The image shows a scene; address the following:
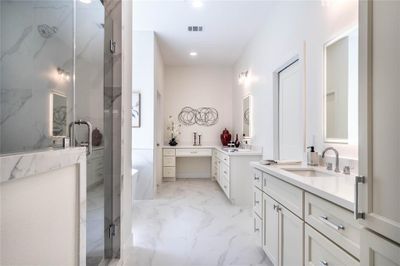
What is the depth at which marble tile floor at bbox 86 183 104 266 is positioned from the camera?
1.98m

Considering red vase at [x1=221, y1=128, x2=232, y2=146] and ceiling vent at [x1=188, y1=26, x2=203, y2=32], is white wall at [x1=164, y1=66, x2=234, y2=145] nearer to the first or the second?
red vase at [x1=221, y1=128, x2=232, y2=146]

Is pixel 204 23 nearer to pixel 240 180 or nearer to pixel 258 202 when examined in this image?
pixel 240 180

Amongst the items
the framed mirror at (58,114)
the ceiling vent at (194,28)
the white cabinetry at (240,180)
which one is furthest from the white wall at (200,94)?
the framed mirror at (58,114)

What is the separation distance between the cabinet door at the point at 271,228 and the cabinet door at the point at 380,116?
119 cm

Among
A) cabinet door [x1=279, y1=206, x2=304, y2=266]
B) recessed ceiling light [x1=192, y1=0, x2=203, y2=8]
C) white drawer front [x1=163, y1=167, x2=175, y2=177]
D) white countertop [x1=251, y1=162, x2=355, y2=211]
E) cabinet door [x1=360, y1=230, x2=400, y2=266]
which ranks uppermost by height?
recessed ceiling light [x1=192, y1=0, x2=203, y2=8]

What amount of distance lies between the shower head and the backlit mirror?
3509 mm

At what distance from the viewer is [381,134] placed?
79cm

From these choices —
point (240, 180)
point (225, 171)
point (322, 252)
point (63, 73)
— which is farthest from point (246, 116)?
point (322, 252)

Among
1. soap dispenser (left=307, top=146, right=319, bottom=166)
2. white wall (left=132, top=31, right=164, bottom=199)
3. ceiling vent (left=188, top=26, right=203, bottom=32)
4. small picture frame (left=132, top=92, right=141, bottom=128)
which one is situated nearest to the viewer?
soap dispenser (left=307, top=146, right=319, bottom=166)

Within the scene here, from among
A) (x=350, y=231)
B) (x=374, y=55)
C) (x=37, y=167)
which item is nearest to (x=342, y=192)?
(x=350, y=231)

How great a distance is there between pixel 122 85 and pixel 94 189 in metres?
0.94

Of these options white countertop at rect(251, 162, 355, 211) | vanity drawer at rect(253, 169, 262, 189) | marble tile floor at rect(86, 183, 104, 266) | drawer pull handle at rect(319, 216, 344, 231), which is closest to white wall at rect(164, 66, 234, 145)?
vanity drawer at rect(253, 169, 262, 189)

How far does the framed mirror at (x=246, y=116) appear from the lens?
4824 millimetres

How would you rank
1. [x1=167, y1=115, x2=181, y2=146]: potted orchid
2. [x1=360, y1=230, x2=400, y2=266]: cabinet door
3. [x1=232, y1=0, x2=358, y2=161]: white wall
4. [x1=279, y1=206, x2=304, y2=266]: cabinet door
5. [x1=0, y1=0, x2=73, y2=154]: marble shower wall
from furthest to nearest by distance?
1. [x1=167, y1=115, x2=181, y2=146]: potted orchid
2. [x1=232, y1=0, x2=358, y2=161]: white wall
3. [x1=0, y1=0, x2=73, y2=154]: marble shower wall
4. [x1=279, y1=206, x2=304, y2=266]: cabinet door
5. [x1=360, y1=230, x2=400, y2=266]: cabinet door
